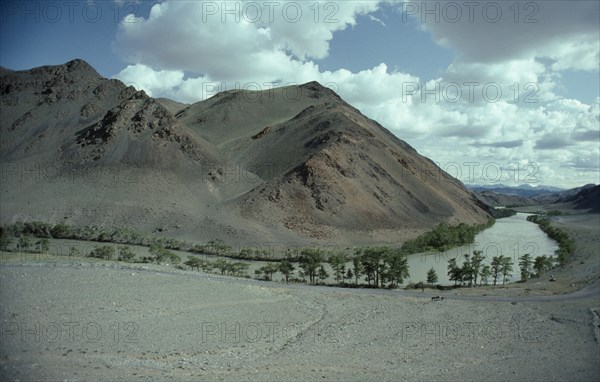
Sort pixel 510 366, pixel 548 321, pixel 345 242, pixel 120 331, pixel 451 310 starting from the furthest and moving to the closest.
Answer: pixel 345 242
pixel 451 310
pixel 548 321
pixel 120 331
pixel 510 366

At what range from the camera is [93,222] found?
295 feet

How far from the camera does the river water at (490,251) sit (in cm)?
6638

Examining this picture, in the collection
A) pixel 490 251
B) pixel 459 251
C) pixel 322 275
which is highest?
pixel 490 251

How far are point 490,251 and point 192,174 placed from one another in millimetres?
65525

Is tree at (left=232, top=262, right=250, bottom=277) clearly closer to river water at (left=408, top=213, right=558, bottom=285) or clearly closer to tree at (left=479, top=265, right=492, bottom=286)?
river water at (left=408, top=213, right=558, bottom=285)

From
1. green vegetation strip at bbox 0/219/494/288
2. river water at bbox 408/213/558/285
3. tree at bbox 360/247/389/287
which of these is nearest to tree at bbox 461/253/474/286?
river water at bbox 408/213/558/285

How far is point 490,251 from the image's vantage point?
298 ft

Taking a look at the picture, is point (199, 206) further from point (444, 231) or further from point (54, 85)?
point (54, 85)

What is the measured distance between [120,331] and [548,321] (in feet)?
84.9

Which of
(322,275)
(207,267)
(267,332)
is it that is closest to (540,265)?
(322,275)

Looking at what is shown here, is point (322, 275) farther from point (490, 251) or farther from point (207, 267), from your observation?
point (490, 251)

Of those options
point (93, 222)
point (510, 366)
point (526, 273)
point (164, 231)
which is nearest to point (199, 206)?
point (164, 231)

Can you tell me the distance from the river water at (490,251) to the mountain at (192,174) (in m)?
13.1

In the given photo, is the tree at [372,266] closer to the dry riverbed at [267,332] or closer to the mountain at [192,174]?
the dry riverbed at [267,332]
